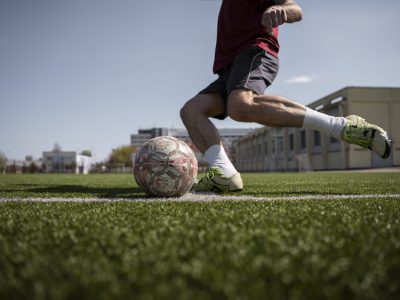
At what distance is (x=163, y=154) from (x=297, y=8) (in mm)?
2214

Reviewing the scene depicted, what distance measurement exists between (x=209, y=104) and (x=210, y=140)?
1.67 feet

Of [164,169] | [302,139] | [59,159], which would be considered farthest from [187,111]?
[59,159]

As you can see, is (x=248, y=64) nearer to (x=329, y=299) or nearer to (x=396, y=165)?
(x=329, y=299)

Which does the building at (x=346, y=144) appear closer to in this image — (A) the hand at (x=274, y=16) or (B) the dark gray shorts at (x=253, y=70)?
(B) the dark gray shorts at (x=253, y=70)

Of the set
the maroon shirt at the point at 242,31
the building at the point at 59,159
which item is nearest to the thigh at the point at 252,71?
the maroon shirt at the point at 242,31

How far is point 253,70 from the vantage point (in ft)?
12.9

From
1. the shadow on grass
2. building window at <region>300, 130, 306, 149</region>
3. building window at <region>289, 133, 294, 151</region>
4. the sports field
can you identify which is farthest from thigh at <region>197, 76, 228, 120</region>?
building window at <region>289, 133, 294, 151</region>

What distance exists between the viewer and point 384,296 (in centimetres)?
92

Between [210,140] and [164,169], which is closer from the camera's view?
[164,169]

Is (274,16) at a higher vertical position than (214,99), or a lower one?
higher

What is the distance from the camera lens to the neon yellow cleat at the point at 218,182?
12.7 ft

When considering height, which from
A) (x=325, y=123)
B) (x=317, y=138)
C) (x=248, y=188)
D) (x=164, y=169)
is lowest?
(x=248, y=188)

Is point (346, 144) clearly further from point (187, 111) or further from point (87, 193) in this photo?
point (87, 193)

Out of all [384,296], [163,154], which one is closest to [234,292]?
[384,296]
